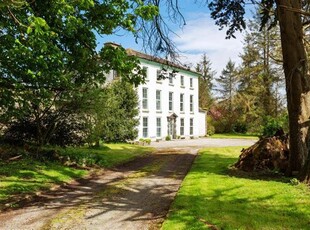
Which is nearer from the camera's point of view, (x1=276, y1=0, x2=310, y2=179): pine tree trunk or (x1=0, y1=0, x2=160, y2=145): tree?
(x1=0, y1=0, x2=160, y2=145): tree

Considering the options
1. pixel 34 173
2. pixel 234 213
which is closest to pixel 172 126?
pixel 34 173

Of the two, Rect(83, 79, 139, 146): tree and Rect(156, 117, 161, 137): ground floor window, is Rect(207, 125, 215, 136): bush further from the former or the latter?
Rect(83, 79, 139, 146): tree

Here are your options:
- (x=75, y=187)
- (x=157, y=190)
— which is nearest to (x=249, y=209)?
(x=157, y=190)

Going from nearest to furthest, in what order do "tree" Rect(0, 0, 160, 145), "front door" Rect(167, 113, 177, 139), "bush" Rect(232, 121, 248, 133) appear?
"tree" Rect(0, 0, 160, 145) → "front door" Rect(167, 113, 177, 139) → "bush" Rect(232, 121, 248, 133)

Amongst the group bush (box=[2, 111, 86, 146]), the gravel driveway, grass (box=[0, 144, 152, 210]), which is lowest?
the gravel driveway

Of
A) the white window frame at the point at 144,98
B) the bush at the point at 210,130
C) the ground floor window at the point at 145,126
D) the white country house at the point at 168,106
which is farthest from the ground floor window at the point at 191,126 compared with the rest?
the white window frame at the point at 144,98

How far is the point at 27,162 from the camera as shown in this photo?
670 inches

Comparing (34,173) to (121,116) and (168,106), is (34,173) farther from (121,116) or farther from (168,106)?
(168,106)

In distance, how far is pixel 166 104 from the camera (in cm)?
4609

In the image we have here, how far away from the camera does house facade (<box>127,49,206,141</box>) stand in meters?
42.0

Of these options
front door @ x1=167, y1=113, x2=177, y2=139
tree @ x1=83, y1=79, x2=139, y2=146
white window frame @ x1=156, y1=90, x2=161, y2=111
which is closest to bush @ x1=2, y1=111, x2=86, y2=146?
tree @ x1=83, y1=79, x2=139, y2=146

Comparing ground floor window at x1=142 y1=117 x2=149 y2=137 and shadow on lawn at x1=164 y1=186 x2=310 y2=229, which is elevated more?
ground floor window at x1=142 y1=117 x2=149 y2=137

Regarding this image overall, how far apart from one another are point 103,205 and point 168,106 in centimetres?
3696

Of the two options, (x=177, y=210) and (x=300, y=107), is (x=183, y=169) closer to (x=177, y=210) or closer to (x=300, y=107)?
(x=300, y=107)
